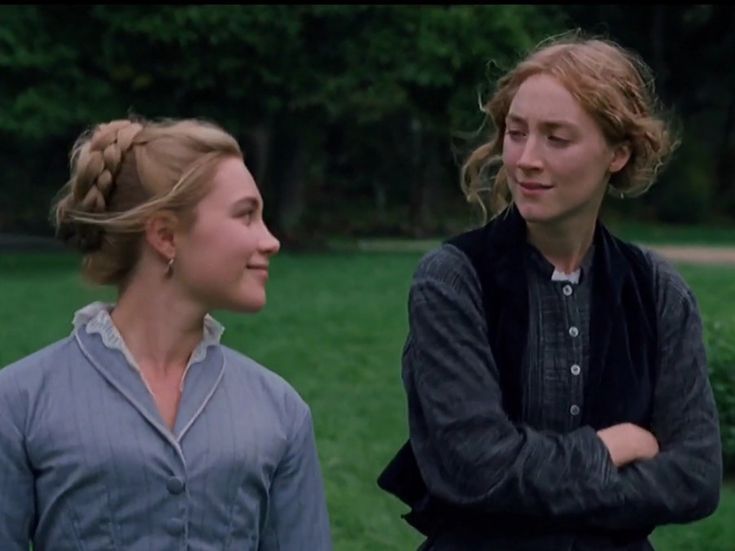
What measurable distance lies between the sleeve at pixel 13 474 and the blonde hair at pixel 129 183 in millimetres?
265

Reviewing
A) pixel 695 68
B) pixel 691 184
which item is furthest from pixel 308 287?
pixel 695 68

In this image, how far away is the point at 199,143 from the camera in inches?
108

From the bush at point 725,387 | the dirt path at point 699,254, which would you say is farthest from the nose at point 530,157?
the dirt path at point 699,254

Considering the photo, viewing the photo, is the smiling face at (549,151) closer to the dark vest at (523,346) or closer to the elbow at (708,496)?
the dark vest at (523,346)

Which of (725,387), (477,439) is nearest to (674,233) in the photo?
(725,387)

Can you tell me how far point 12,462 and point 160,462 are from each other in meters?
0.23

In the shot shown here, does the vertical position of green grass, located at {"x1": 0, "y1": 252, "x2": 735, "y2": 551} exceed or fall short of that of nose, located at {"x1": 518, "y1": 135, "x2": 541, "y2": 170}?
it falls short

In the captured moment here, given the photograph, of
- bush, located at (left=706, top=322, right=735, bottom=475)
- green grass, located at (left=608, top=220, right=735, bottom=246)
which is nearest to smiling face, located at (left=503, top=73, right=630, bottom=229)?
bush, located at (left=706, top=322, right=735, bottom=475)

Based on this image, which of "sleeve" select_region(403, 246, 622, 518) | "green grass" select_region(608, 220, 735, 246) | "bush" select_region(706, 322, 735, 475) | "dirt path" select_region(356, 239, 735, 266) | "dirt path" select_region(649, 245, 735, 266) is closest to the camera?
"sleeve" select_region(403, 246, 622, 518)

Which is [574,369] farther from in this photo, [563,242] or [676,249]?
[676,249]

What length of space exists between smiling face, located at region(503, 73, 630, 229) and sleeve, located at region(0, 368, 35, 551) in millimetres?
935

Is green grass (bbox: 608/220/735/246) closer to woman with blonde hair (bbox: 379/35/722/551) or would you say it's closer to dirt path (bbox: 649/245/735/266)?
dirt path (bbox: 649/245/735/266)

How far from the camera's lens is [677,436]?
9.89 ft

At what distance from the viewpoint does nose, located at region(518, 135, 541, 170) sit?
2926 millimetres
